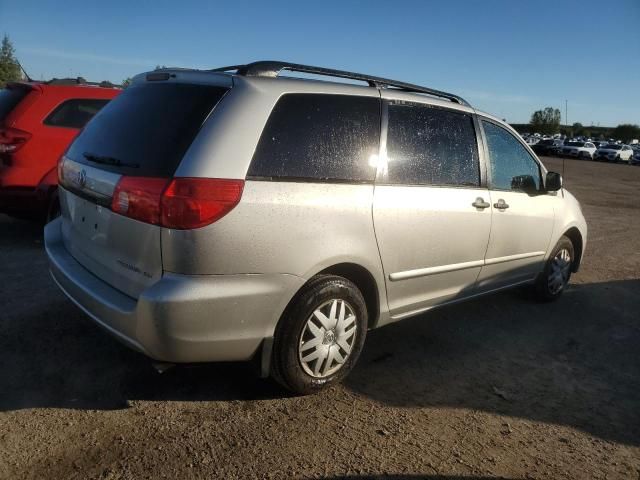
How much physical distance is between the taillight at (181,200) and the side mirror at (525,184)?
2.71 m

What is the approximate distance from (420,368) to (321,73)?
205cm

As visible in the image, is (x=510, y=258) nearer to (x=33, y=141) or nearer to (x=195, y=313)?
(x=195, y=313)

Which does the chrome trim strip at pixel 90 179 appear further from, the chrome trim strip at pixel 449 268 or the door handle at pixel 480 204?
the door handle at pixel 480 204

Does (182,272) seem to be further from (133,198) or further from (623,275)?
(623,275)

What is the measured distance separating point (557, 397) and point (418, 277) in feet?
3.73

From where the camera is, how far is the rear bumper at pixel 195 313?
2.54 metres

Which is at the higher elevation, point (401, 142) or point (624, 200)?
point (401, 142)

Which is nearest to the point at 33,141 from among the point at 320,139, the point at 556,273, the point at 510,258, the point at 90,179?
the point at 90,179

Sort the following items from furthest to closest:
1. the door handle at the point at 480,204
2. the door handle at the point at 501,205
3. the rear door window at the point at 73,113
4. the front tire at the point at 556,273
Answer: the rear door window at the point at 73,113 → the front tire at the point at 556,273 → the door handle at the point at 501,205 → the door handle at the point at 480,204

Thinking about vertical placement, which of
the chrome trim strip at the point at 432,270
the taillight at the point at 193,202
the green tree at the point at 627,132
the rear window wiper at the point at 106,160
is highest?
the green tree at the point at 627,132

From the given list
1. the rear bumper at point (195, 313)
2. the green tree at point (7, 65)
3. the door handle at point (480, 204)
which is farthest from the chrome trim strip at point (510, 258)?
the green tree at point (7, 65)

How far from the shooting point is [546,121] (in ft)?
348

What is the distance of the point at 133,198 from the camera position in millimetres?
2625

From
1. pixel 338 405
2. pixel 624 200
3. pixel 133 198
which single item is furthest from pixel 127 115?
pixel 624 200
